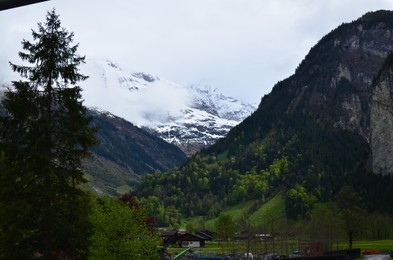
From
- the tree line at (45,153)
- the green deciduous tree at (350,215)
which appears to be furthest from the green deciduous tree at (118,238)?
the green deciduous tree at (350,215)

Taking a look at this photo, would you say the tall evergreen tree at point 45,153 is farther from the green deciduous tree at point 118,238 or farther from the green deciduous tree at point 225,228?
the green deciduous tree at point 225,228

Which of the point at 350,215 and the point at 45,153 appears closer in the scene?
the point at 45,153

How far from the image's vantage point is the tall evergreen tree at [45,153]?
96.3 ft

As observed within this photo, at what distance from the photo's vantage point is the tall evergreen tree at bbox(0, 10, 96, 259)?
2934 cm

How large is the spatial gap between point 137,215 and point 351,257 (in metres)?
38.6

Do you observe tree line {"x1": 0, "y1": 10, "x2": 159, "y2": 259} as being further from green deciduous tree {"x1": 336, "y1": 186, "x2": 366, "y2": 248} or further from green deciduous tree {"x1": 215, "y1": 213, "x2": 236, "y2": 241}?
green deciduous tree {"x1": 215, "y1": 213, "x2": 236, "y2": 241}

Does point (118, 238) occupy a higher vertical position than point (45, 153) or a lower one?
lower

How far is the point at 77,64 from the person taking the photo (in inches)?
1257

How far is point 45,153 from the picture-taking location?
3006 cm

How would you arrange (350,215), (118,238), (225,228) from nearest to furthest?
(118,238), (350,215), (225,228)

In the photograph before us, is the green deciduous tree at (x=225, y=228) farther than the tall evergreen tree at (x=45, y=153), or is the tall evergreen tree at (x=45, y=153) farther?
the green deciduous tree at (x=225, y=228)

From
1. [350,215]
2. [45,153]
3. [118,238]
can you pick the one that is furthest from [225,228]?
[45,153]

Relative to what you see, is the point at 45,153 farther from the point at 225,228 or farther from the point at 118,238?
the point at 225,228

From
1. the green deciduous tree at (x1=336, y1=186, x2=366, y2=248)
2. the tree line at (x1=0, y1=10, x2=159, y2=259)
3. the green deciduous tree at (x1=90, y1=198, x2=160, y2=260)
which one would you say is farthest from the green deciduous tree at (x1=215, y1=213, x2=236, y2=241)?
the tree line at (x1=0, y1=10, x2=159, y2=259)
